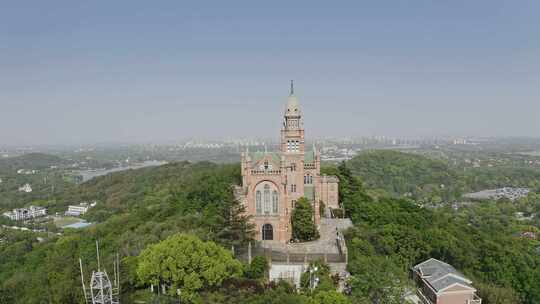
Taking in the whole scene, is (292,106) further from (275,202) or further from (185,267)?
(185,267)

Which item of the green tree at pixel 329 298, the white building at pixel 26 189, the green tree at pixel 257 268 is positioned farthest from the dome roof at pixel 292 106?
the white building at pixel 26 189

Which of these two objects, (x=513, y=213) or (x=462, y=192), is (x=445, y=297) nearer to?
(x=513, y=213)

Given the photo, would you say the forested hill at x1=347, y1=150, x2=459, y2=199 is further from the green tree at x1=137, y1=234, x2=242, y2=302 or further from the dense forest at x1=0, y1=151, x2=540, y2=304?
the green tree at x1=137, y1=234, x2=242, y2=302

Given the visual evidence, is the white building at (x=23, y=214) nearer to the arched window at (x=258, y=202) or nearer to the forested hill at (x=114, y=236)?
the forested hill at (x=114, y=236)

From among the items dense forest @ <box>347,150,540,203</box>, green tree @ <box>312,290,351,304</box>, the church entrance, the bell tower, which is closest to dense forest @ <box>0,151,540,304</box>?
green tree @ <box>312,290,351,304</box>

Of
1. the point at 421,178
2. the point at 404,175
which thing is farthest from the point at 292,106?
the point at 421,178

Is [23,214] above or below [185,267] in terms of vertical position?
below
